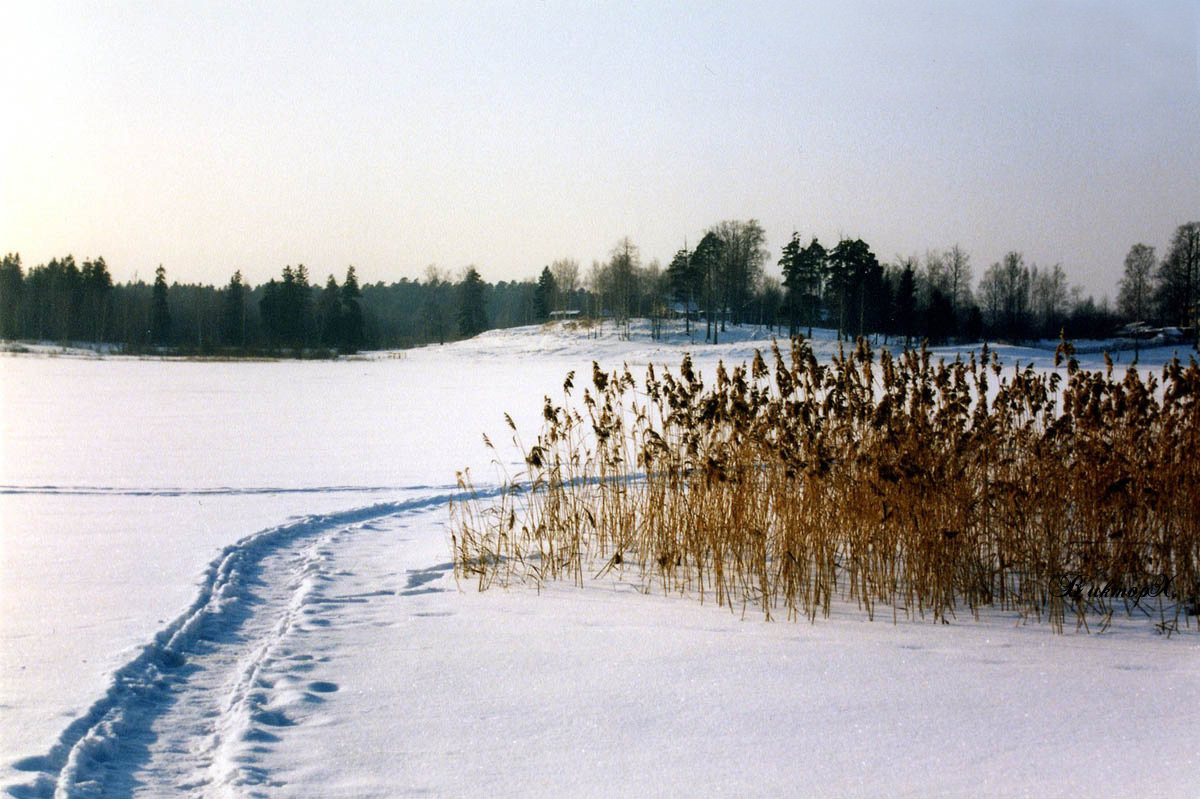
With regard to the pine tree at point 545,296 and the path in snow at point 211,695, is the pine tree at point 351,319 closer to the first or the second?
the pine tree at point 545,296

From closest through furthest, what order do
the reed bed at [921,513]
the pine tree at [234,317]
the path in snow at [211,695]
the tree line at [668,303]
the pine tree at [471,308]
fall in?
the path in snow at [211,695] < the reed bed at [921,513] < the tree line at [668,303] < the pine tree at [234,317] < the pine tree at [471,308]

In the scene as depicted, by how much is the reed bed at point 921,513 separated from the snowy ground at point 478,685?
A: 28 centimetres

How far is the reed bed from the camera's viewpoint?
464 cm

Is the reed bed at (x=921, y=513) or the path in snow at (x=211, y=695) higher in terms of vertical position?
the reed bed at (x=921, y=513)

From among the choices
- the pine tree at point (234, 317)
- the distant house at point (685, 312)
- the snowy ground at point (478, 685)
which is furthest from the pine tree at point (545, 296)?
the snowy ground at point (478, 685)

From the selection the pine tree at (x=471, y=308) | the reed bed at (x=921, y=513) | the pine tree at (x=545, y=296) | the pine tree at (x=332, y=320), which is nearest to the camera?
the reed bed at (x=921, y=513)

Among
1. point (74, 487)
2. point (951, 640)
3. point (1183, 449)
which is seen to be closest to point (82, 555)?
point (74, 487)

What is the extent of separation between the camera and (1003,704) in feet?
10.7

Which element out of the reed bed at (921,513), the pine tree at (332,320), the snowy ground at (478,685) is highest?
the pine tree at (332,320)

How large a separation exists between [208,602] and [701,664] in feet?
8.76

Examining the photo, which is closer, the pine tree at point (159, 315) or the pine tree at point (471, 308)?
the pine tree at point (159, 315)

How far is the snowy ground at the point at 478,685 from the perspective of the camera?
9.00 feet

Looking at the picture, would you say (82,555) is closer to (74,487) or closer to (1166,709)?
(74,487)

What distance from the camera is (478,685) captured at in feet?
11.7
